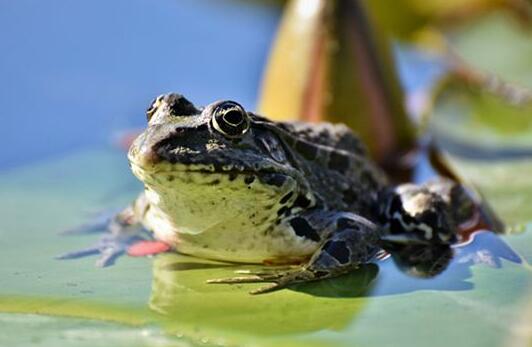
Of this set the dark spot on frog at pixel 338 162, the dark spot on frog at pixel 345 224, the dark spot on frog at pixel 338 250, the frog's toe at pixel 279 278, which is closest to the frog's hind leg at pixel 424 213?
the dark spot on frog at pixel 338 162

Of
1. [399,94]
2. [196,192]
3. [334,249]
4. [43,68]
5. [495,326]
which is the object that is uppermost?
[43,68]

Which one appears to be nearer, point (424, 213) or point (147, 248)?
point (147, 248)

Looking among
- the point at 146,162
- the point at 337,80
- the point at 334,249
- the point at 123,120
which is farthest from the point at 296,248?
the point at 123,120

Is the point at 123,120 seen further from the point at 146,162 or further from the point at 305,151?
the point at 146,162

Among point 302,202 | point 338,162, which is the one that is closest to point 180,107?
point 302,202

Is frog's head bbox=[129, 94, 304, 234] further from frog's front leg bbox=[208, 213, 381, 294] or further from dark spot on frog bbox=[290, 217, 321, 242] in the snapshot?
frog's front leg bbox=[208, 213, 381, 294]

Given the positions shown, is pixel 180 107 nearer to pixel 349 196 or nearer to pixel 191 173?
pixel 191 173
